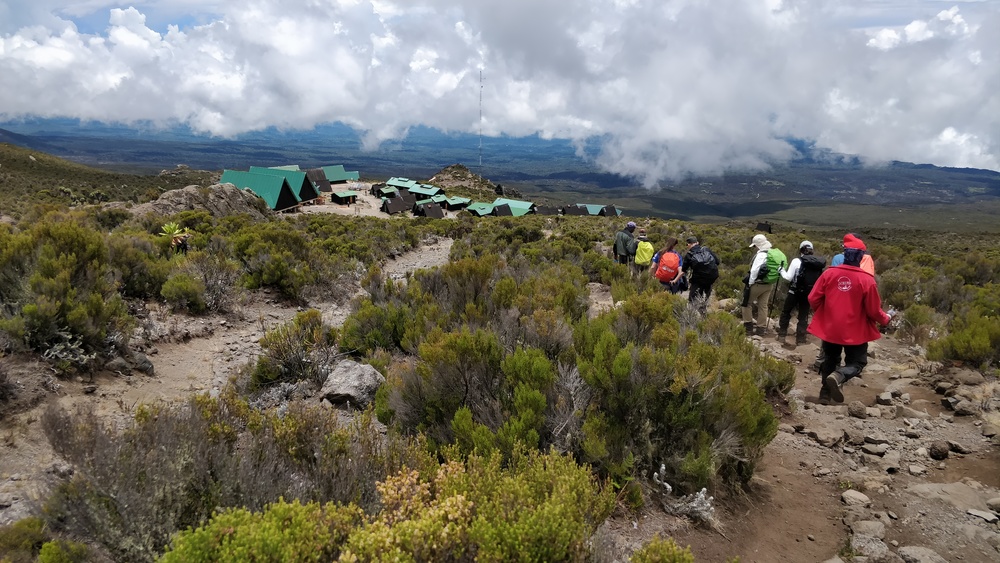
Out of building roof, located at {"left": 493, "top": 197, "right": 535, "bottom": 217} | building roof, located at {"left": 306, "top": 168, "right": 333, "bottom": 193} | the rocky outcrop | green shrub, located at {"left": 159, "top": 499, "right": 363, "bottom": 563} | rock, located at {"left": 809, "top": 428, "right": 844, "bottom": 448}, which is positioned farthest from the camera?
building roof, located at {"left": 306, "top": 168, "right": 333, "bottom": 193}

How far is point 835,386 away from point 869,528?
8.42 feet

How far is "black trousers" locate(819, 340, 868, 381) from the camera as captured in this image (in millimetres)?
5402

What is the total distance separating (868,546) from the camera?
3.04 m

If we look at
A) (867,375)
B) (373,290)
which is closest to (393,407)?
(373,290)

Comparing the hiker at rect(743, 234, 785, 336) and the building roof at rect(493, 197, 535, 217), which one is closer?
the hiker at rect(743, 234, 785, 336)

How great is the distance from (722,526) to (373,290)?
5701 mm

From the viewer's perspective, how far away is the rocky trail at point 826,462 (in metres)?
3.07

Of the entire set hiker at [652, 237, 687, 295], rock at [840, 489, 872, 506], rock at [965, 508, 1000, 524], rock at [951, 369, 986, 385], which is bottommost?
rock at [840, 489, 872, 506]

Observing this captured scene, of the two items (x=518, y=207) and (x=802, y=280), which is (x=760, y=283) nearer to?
(x=802, y=280)

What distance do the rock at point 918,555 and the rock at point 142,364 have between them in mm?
6544

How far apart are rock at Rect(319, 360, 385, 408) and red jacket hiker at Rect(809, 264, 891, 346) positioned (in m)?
4.93

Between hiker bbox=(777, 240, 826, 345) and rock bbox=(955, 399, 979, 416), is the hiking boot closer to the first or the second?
rock bbox=(955, 399, 979, 416)

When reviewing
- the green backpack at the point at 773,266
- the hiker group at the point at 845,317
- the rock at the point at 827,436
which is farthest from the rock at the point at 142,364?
the green backpack at the point at 773,266

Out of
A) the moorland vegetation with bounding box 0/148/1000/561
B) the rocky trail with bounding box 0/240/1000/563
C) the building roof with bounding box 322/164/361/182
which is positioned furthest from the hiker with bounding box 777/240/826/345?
the building roof with bounding box 322/164/361/182
